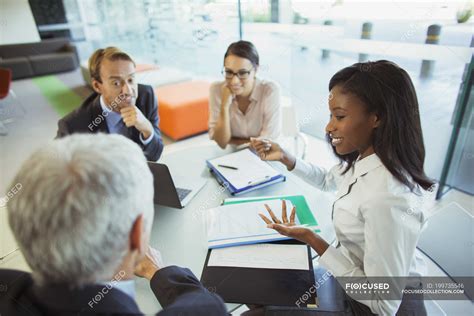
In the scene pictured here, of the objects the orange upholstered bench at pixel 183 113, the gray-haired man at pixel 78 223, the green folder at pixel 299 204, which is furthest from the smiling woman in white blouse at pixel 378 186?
the orange upholstered bench at pixel 183 113

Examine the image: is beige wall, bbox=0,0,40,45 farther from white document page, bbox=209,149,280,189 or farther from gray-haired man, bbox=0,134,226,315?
gray-haired man, bbox=0,134,226,315

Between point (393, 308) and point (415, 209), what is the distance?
291mm

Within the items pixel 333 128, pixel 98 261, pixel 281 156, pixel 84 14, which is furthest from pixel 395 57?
pixel 84 14

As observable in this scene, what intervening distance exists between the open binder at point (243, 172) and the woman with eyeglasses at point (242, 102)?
1.17ft

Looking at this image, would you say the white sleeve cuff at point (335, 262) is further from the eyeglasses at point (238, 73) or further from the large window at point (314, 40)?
the eyeglasses at point (238, 73)

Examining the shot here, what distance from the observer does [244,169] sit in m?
1.42

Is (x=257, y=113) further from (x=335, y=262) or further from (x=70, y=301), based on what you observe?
(x=70, y=301)

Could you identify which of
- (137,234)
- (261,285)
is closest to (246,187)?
(261,285)

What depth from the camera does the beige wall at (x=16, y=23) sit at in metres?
7.00

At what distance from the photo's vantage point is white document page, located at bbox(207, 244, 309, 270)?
908mm

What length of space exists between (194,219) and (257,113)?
112cm

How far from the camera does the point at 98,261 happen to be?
0.52 meters

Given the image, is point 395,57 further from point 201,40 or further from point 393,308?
point 201,40

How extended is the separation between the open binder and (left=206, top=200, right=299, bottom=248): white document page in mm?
143
